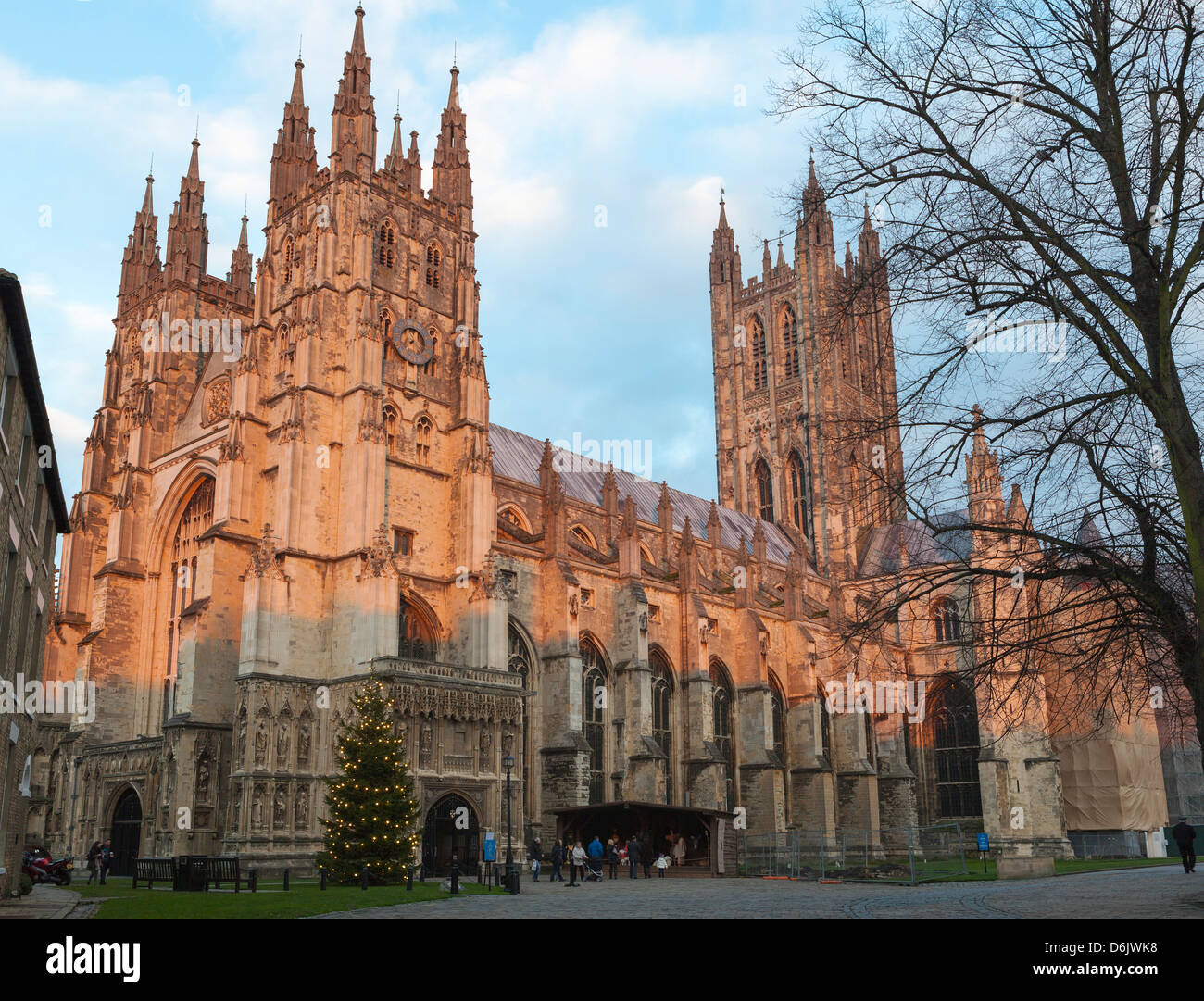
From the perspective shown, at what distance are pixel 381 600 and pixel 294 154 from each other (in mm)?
20428


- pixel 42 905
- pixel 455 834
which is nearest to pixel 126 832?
pixel 455 834

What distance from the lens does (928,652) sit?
206 ft

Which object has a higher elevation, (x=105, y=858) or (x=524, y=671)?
(x=524, y=671)

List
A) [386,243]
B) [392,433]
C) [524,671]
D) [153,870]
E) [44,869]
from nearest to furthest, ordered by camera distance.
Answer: [44,869] < [153,870] < [392,433] < [524,671] < [386,243]

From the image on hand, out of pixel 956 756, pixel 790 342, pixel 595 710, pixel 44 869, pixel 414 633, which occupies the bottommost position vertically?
pixel 44 869

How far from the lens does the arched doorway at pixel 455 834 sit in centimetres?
3597

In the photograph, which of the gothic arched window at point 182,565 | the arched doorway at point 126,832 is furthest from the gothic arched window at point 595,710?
the arched doorway at point 126,832

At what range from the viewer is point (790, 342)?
75.9 meters

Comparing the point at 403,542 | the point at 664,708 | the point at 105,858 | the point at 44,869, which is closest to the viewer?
the point at 44,869

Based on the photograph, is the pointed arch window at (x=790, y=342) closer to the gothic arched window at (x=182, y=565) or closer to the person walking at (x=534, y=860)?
the gothic arched window at (x=182, y=565)

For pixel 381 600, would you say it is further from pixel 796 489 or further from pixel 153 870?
pixel 796 489

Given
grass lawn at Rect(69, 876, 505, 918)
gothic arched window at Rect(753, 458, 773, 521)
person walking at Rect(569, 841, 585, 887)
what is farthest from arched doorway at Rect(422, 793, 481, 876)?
gothic arched window at Rect(753, 458, 773, 521)

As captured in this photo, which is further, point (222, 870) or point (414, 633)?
point (414, 633)

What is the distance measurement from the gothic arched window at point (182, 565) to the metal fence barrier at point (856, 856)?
22484 millimetres
